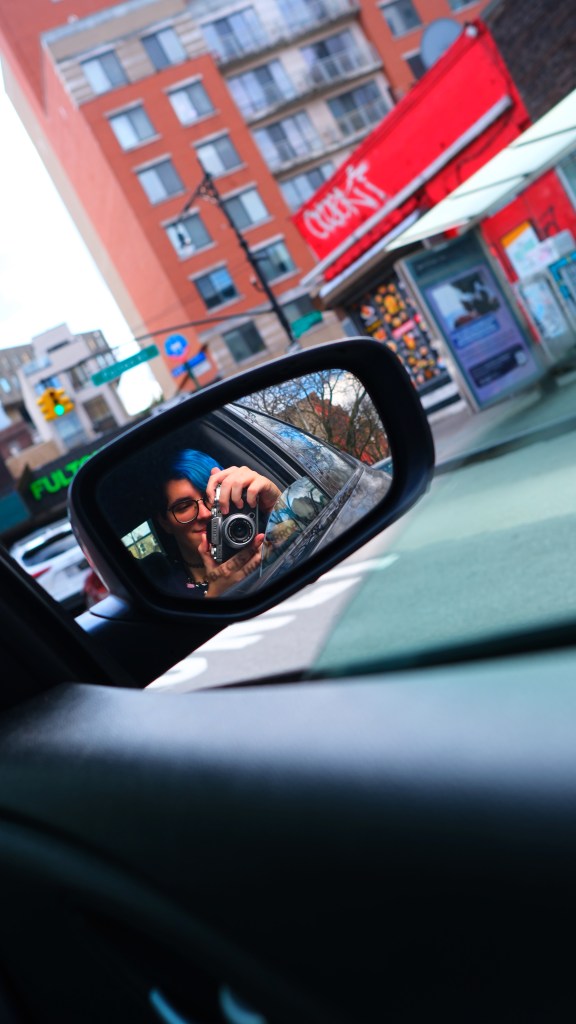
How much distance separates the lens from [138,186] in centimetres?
4000

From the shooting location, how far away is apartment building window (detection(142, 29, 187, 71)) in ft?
137

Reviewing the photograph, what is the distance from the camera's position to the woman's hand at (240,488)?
4.14ft

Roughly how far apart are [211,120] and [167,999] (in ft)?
143

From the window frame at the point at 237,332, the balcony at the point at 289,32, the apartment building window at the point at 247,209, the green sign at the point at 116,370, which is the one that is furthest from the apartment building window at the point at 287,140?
the green sign at the point at 116,370

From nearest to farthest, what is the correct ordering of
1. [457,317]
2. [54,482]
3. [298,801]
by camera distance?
1. [298,801]
2. [457,317]
3. [54,482]

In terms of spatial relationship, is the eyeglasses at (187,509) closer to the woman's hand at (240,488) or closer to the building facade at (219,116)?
the woman's hand at (240,488)

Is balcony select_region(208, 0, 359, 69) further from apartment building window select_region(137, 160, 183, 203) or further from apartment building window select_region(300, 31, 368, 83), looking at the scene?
apartment building window select_region(137, 160, 183, 203)

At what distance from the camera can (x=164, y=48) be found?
41.8 m

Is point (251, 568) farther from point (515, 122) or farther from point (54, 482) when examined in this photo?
point (54, 482)

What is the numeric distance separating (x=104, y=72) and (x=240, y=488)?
45016mm

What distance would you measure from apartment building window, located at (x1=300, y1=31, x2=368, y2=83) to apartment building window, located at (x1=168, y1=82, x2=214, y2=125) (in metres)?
5.23

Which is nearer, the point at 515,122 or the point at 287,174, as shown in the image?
the point at 515,122

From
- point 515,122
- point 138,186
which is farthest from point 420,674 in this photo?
point 138,186

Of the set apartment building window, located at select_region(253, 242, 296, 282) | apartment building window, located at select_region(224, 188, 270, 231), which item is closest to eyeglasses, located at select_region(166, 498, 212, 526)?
apartment building window, located at select_region(253, 242, 296, 282)
